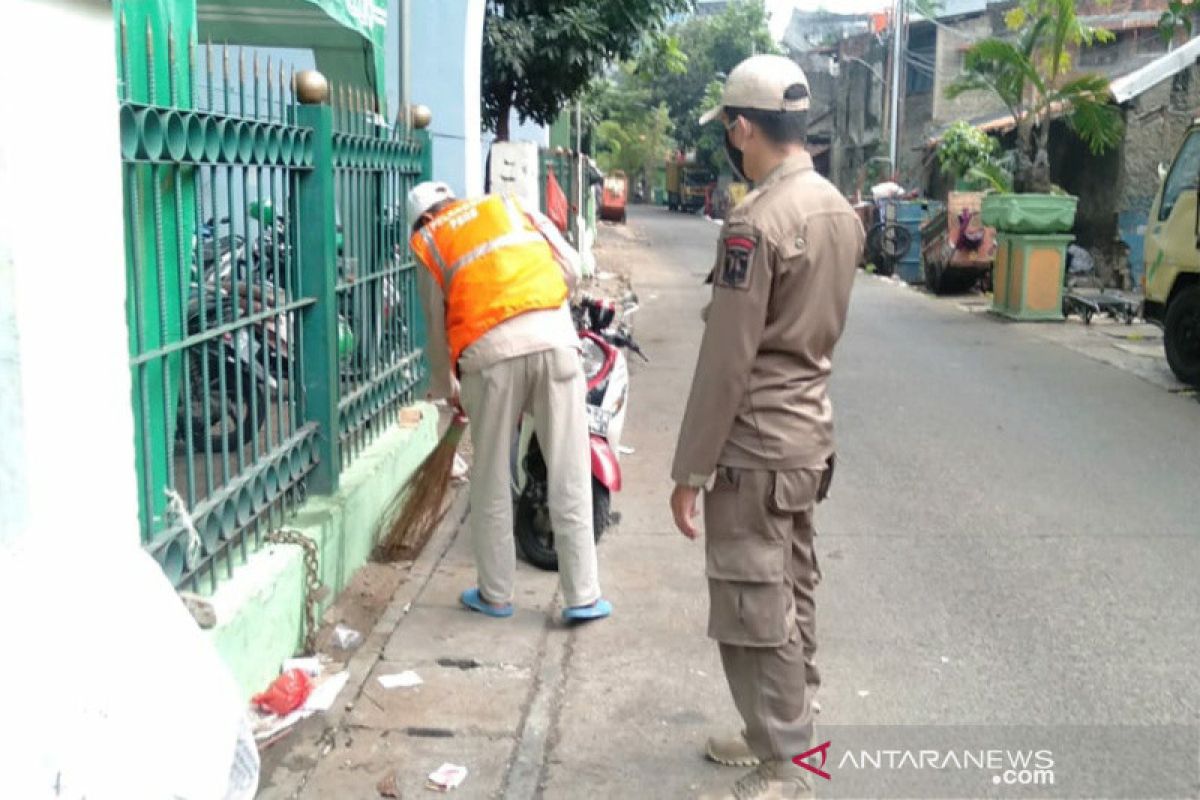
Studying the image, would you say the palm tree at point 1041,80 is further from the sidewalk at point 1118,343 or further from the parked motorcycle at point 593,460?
the parked motorcycle at point 593,460

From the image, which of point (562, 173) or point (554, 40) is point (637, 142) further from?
point (554, 40)

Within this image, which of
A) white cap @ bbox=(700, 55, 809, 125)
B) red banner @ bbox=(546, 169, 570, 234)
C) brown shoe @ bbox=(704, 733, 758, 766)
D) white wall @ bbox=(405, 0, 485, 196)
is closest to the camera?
white cap @ bbox=(700, 55, 809, 125)

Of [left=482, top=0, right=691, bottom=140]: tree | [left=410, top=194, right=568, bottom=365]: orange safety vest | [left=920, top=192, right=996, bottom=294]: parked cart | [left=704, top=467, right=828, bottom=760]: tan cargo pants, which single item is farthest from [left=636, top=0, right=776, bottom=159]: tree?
[left=704, top=467, right=828, bottom=760]: tan cargo pants

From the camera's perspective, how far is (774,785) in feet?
11.1

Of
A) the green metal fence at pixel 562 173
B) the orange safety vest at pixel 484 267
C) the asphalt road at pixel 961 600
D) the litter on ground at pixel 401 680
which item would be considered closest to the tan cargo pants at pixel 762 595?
the asphalt road at pixel 961 600

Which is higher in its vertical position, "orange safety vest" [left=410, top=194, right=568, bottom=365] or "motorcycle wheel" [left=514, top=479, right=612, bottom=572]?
"orange safety vest" [left=410, top=194, right=568, bottom=365]

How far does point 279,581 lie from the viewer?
4.11m

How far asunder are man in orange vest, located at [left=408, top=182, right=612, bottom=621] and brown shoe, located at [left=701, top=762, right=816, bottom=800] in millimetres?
1420

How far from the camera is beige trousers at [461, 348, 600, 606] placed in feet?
15.1

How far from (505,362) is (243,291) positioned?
3.08ft

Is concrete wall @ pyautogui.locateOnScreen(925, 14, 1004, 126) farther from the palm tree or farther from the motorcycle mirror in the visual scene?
the motorcycle mirror

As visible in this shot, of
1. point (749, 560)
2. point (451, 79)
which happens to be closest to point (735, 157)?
point (749, 560)

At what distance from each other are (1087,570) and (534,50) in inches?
385

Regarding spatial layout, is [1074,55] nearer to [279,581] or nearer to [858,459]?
[858,459]
